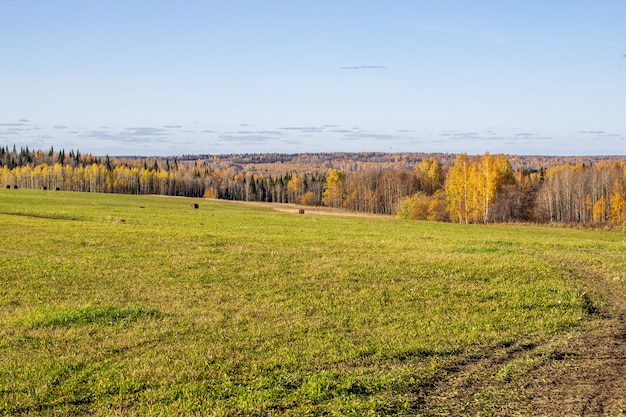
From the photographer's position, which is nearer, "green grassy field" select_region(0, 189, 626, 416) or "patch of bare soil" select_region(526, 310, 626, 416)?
"patch of bare soil" select_region(526, 310, 626, 416)

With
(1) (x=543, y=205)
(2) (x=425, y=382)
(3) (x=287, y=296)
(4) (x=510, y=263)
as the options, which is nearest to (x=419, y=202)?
(1) (x=543, y=205)

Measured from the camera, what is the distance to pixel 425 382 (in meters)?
9.86

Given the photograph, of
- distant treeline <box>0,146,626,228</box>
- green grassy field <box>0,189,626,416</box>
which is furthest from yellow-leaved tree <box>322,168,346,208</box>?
green grassy field <box>0,189,626,416</box>

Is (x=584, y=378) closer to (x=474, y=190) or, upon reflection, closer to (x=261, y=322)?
(x=261, y=322)

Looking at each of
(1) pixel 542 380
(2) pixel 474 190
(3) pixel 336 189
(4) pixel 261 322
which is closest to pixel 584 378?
(1) pixel 542 380

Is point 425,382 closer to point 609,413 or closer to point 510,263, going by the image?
point 609,413

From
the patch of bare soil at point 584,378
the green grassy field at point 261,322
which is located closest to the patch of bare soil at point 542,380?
the patch of bare soil at point 584,378

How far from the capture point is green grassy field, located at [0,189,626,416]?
9289 millimetres

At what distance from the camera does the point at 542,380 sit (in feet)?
32.7

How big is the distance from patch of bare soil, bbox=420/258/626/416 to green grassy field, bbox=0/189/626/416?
0.68 ft

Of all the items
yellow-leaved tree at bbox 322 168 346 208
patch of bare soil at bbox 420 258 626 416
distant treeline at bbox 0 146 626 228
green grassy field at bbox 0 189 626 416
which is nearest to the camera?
patch of bare soil at bbox 420 258 626 416

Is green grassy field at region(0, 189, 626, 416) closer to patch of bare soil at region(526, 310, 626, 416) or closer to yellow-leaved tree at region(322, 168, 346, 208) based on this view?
patch of bare soil at region(526, 310, 626, 416)

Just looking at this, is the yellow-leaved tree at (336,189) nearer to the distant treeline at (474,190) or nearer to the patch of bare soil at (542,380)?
the distant treeline at (474,190)

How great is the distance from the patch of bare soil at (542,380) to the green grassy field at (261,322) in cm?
21
